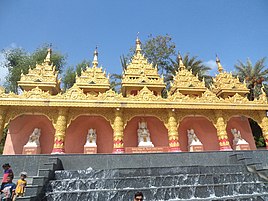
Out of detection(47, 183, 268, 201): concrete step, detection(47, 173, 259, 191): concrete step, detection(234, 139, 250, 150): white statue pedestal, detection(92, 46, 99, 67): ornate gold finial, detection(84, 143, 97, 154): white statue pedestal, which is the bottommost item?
detection(47, 183, 268, 201): concrete step

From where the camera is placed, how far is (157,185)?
Answer: 696cm

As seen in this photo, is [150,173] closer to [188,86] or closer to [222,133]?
[222,133]

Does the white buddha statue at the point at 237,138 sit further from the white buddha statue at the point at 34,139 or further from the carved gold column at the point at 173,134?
the white buddha statue at the point at 34,139

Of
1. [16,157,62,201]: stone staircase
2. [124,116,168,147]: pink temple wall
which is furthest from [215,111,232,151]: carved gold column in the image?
[16,157,62,201]: stone staircase

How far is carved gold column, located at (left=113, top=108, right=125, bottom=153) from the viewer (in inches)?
417

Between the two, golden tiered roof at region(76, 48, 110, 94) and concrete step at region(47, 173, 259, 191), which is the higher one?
golden tiered roof at region(76, 48, 110, 94)

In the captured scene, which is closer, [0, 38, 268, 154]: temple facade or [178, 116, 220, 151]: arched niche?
[0, 38, 268, 154]: temple facade

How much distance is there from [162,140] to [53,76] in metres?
8.66

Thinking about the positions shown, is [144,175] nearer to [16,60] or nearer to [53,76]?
[53,76]

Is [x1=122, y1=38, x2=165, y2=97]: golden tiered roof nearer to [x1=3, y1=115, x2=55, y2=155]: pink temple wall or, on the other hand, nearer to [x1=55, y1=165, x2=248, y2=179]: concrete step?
[x1=3, y1=115, x2=55, y2=155]: pink temple wall

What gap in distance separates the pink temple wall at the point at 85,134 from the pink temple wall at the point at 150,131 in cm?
112

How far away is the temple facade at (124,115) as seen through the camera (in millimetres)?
10938

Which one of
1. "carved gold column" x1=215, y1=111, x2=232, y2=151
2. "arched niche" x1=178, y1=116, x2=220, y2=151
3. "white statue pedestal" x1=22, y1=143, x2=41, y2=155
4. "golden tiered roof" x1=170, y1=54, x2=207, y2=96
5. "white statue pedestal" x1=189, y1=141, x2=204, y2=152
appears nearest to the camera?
"white statue pedestal" x1=22, y1=143, x2=41, y2=155

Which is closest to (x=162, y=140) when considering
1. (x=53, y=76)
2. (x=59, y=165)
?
(x=59, y=165)
